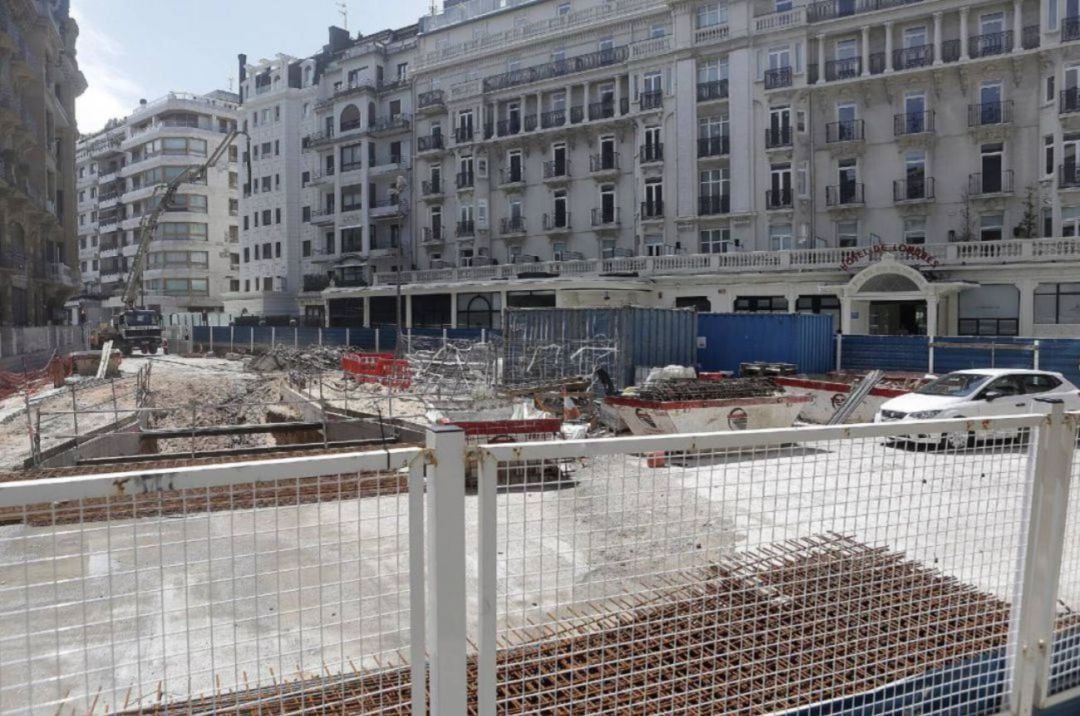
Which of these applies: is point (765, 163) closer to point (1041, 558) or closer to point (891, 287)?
point (891, 287)

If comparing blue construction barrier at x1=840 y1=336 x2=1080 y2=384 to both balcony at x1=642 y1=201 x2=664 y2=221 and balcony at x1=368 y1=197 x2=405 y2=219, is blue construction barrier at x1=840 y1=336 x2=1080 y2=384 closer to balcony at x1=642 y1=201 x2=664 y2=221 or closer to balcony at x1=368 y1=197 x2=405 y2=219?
balcony at x1=642 y1=201 x2=664 y2=221

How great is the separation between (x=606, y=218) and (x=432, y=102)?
15.8 metres

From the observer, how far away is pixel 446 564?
8.40 feet

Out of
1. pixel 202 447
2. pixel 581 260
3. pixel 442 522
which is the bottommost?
pixel 202 447

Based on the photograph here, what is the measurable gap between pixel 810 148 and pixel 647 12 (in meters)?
12.8

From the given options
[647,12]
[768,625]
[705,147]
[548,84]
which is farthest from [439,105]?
[768,625]

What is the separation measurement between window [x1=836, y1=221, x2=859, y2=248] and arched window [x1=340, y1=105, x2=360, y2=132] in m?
36.0

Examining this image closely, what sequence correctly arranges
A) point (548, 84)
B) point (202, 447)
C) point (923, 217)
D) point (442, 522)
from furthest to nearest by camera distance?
point (548, 84), point (923, 217), point (202, 447), point (442, 522)

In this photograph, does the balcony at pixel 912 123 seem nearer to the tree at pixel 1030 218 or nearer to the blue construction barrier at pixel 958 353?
the tree at pixel 1030 218

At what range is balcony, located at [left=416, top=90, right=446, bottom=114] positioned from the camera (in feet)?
169

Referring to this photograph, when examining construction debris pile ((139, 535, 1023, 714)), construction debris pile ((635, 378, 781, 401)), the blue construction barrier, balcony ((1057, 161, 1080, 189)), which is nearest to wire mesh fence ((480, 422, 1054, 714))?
construction debris pile ((139, 535, 1023, 714))

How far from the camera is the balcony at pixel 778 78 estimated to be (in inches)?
1526

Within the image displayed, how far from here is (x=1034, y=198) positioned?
113 ft

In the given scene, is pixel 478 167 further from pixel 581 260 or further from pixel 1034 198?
pixel 1034 198
